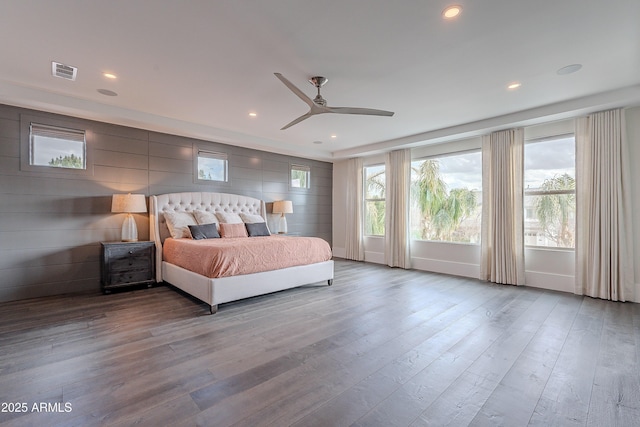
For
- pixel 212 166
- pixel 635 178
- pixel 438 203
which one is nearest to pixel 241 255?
pixel 212 166

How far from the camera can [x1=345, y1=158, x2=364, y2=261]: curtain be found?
722 cm

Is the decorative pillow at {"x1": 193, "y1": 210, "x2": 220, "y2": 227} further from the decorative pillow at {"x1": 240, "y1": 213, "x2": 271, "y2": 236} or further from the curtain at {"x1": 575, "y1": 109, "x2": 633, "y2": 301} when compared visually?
the curtain at {"x1": 575, "y1": 109, "x2": 633, "y2": 301}

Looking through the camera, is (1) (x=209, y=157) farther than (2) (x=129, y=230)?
Yes

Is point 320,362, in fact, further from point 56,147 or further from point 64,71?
point 56,147

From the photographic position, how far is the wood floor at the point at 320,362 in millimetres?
1684

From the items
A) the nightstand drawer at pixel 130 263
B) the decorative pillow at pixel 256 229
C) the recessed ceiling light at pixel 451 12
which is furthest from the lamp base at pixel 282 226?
the recessed ceiling light at pixel 451 12

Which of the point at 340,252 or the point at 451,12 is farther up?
the point at 451,12

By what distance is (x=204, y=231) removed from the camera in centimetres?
464

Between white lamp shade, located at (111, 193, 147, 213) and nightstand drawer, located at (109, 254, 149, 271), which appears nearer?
nightstand drawer, located at (109, 254, 149, 271)

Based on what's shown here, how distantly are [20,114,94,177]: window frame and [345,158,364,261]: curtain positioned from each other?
5.24 metres

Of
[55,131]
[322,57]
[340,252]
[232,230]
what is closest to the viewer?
[322,57]

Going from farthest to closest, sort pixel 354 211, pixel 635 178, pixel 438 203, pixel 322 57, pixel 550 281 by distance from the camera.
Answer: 1. pixel 354 211
2. pixel 438 203
3. pixel 550 281
4. pixel 635 178
5. pixel 322 57

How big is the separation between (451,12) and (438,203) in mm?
4240

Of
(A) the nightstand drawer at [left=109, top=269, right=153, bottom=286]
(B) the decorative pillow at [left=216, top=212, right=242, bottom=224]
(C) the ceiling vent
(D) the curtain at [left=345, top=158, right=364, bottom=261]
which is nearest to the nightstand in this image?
(A) the nightstand drawer at [left=109, top=269, right=153, bottom=286]
